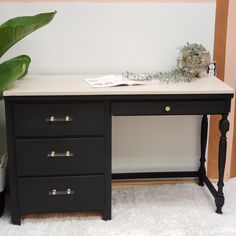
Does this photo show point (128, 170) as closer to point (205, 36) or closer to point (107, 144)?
point (107, 144)

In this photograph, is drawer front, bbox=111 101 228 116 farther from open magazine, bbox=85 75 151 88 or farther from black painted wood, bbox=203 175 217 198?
black painted wood, bbox=203 175 217 198

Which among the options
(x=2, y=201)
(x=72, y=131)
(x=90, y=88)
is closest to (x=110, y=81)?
(x=90, y=88)

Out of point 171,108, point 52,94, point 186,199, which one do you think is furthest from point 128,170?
point 52,94

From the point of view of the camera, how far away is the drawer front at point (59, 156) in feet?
8.09

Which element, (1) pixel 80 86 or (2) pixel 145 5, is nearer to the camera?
(1) pixel 80 86

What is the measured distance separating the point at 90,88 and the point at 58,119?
249 mm

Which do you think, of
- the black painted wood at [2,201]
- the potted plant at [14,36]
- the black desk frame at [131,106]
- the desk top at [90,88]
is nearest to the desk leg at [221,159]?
the black desk frame at [131,106]

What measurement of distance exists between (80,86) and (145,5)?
2.40 ft

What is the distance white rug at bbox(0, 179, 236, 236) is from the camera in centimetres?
250

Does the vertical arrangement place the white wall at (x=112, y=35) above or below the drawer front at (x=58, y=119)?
above

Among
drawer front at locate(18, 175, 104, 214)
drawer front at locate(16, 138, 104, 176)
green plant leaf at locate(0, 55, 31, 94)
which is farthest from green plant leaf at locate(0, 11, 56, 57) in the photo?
drawer front at locate(18, 175, 104, 214)

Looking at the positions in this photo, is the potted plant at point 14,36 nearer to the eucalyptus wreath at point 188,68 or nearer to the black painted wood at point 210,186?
the eucalyptus wreath at point 188,68

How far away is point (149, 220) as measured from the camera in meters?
2.62

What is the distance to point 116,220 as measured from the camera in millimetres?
2617
